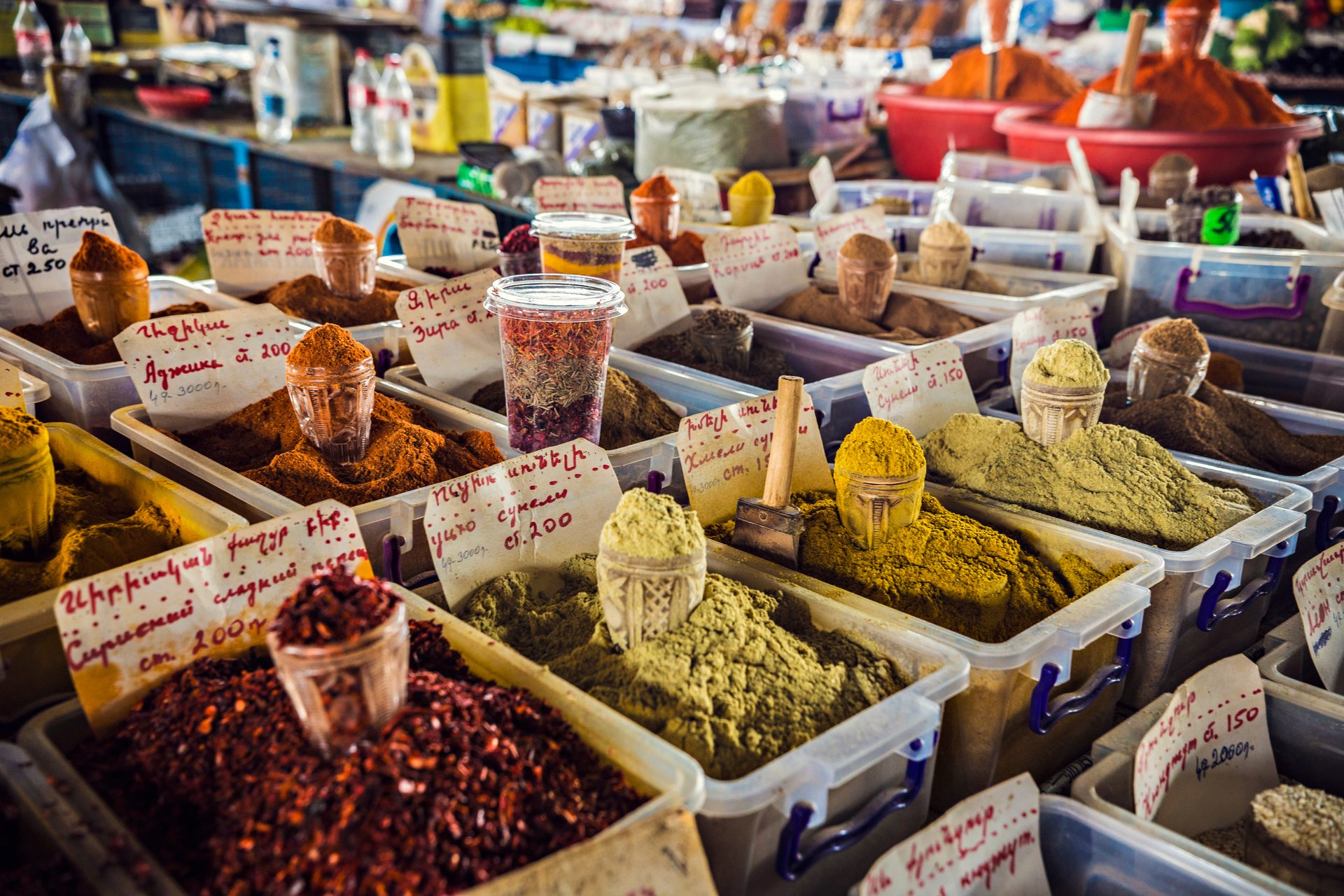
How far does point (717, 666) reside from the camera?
891mm

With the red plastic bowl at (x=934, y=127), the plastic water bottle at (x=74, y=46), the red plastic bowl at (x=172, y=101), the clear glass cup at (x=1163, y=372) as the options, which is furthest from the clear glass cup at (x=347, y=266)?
the plastic water bottle at (x=74, y=46)

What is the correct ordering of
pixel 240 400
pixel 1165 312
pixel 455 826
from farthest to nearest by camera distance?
1. pixel 1165 312
2. pixel 240 400
3. pixel 455 826

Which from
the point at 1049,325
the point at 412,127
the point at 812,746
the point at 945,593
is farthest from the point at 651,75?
the point at 812,746

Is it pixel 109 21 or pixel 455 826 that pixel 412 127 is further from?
pixel 455 826

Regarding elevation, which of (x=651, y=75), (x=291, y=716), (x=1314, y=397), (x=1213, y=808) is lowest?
(x=1213, y=808)

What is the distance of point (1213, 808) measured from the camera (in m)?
1.03

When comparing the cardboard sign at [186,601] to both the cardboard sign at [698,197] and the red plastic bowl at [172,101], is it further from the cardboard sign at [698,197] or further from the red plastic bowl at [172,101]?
the red plastic bowl at [172,101]

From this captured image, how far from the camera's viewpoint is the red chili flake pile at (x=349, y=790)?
646mm

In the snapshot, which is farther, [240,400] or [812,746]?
[240,400]

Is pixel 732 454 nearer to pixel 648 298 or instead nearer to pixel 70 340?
pixel 648 298

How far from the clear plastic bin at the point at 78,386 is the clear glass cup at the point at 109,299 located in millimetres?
86

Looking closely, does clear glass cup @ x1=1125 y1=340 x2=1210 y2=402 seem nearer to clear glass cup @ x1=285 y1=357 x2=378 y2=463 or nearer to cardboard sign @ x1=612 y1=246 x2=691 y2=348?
cardboard sign @ x1=612 y1=246 x2=691 y2=348

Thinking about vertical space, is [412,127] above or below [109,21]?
below

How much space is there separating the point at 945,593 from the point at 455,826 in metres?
0.61
